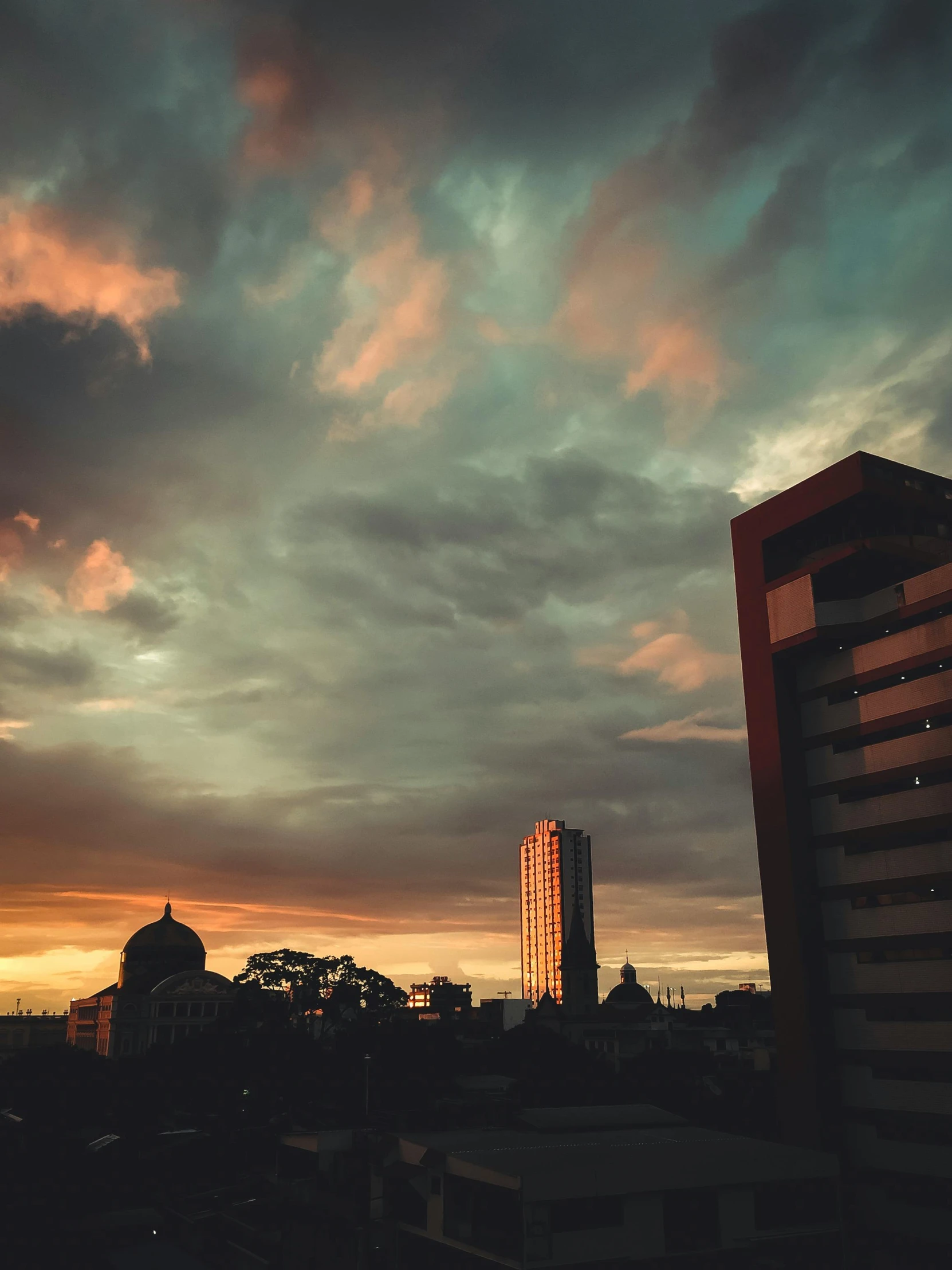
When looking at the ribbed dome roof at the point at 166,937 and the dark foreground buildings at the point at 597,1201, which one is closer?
the dark foreground buildings at the point at 597,1201

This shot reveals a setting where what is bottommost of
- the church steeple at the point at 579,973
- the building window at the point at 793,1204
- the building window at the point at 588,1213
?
the building window at the point at 793,1204

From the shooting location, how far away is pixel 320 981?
131750mm

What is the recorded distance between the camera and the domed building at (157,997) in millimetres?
152375

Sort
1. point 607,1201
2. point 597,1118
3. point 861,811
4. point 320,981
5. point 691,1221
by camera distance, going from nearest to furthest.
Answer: point 607,1201, point 691,1221, point 861,811, point 597,1118, point 320,981

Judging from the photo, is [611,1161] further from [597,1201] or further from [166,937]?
[166,937]

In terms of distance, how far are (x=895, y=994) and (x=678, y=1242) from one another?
21.1 metres

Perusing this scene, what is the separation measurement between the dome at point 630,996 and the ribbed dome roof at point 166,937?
265 ft

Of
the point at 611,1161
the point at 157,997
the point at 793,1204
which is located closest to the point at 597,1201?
the point at 611,1161

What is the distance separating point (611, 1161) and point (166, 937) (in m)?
139

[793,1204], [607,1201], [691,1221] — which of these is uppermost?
[607,1201]

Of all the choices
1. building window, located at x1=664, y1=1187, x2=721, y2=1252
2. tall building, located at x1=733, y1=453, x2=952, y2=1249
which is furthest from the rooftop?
tall building, located at x1=733, y1=453, x2=952, y2=1249

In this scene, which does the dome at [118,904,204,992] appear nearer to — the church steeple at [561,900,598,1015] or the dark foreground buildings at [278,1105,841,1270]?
the church steeple at [561,900,598,1015]

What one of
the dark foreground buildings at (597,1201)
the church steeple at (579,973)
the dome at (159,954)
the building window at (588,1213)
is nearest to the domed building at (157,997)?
the dome at (159,954)

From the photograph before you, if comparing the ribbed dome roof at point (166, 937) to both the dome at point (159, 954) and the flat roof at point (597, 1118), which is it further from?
the flat roof at point (597, 1118)
